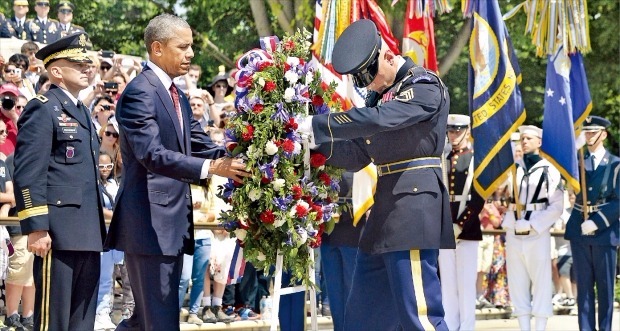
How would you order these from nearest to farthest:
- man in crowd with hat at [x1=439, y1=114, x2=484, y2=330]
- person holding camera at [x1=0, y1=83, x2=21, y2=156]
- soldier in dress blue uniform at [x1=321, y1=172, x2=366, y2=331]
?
soldier in dress blue uniform at [x1=321, y1=172, x2=366, y2=331] < man in crowd with hat at [x1=439, y1=114, x2=484, y2=330] < person holding camera at [x1=0, y1=83, x2=21, y2=156]

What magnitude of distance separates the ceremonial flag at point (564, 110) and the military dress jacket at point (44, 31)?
6310 mm

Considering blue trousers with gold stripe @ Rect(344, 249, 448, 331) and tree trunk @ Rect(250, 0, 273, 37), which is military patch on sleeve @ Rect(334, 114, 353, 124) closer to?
blue trousers with gold stripe @ Rect(344, 249, 448, 331)

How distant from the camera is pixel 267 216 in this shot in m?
6.46

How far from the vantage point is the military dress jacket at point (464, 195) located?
10.6 m

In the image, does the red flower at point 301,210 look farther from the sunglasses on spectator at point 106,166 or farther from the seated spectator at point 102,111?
the seated spectator at point 102,111

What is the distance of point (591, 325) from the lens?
36.3 feet

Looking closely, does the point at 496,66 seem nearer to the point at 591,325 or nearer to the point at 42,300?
the point at 591,325

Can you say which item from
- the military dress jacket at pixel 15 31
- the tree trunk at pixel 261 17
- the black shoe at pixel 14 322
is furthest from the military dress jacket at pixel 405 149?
the tree trunk at pixel 261 17

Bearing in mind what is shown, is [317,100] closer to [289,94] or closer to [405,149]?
[289,94]

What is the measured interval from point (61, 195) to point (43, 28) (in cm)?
841

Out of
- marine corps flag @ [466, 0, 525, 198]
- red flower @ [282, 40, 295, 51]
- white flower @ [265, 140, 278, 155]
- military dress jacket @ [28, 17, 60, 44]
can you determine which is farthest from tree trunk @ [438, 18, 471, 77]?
white flower @ [265, 140, 278, 155]

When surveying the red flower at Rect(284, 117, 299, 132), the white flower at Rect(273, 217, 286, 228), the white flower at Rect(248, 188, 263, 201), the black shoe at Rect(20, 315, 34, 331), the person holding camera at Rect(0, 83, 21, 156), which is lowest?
the black shoe at Rect(20, 315, 34, 331)

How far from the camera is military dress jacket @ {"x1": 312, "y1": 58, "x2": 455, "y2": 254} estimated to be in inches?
249

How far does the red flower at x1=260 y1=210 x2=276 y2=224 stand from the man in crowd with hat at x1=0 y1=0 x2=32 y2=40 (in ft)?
29.4
